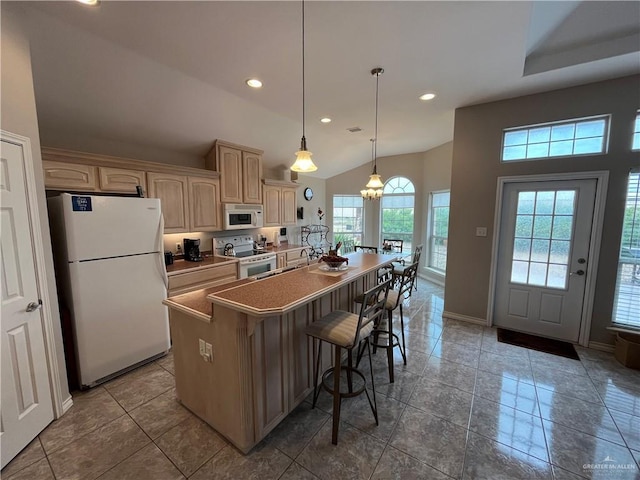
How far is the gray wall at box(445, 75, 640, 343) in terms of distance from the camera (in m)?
2.77

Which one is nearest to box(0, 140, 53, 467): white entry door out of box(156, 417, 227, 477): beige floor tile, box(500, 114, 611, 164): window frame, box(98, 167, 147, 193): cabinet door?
box(156, 417, 227, 477): beige floor tile

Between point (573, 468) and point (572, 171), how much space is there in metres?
2.94

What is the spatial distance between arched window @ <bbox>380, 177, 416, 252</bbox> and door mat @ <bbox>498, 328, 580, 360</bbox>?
320 cm

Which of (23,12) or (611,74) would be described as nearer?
(23,12)

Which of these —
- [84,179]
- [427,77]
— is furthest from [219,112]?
[427,77]

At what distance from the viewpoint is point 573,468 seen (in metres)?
1.63

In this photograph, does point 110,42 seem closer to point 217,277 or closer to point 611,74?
point 217,277

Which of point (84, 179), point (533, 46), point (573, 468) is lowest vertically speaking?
point (573, 468)

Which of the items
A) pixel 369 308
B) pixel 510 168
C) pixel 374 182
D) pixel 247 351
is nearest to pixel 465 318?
pixel 510 168

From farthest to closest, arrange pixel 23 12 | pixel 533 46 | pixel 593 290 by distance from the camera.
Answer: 1. pixel 593 290
2. pixel 533 46
3. pixel 23 12

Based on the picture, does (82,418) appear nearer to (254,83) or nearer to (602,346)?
(254,83)

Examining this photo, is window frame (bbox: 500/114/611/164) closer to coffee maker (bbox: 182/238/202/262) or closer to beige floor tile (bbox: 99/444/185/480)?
coffee maker (bbox: 182/238/202/262)

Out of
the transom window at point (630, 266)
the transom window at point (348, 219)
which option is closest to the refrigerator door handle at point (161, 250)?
the transom window at point (348, 219)

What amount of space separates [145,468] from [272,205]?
3890mm
